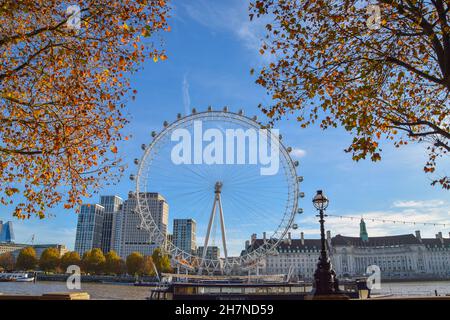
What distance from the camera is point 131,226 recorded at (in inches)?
6348

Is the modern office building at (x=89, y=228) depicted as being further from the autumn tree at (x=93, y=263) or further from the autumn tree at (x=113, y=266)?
the autumn tree at (x=113, y=266)

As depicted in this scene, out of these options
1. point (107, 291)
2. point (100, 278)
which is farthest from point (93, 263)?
point (107, 291)

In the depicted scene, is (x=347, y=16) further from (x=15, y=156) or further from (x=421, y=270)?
(x=421, y=270)

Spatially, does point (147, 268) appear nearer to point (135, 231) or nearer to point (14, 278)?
point (14, 278)

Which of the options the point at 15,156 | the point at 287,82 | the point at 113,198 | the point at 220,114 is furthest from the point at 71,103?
the point at 113,198

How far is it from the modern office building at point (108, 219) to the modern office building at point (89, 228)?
7.96ft

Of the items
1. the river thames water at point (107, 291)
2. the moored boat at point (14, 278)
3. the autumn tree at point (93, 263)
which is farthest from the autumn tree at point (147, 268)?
the river thames water at point (107, 291)

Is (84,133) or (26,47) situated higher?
(26,47)

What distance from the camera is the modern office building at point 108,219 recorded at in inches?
7018

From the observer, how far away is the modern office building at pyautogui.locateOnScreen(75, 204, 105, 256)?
575 ft

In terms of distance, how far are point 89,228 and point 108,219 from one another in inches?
366

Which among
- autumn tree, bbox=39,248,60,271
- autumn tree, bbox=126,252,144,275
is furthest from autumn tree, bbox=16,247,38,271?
autumn tree, bbox=126,252,144,275

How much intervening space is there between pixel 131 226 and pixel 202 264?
120330 mm

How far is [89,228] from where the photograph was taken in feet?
586
